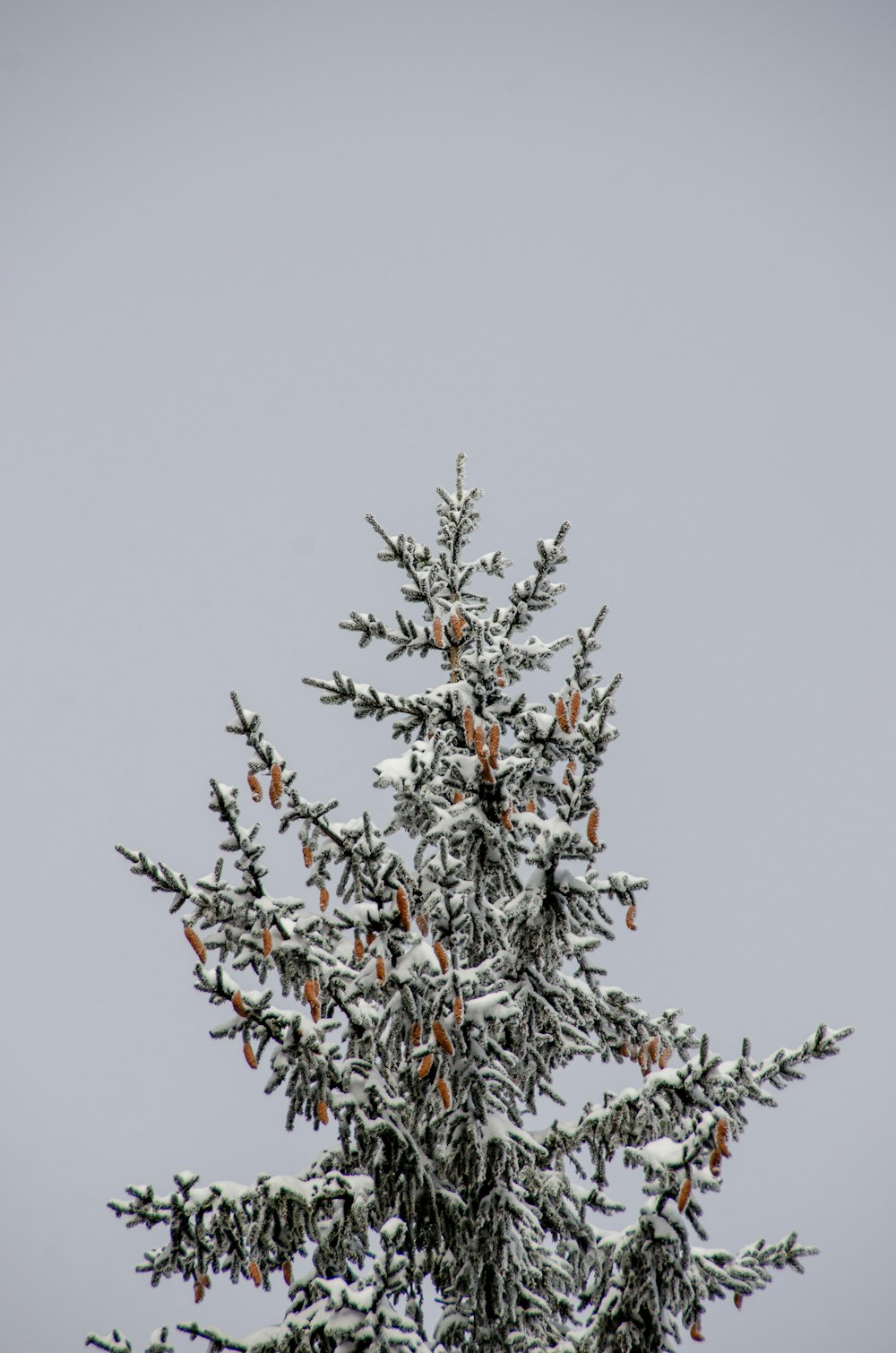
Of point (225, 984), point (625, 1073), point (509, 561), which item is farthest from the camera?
point (509, 561)

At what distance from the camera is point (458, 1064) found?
629 centimetres

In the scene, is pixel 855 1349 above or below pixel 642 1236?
above

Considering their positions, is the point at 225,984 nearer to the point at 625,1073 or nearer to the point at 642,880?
the point at 642,880

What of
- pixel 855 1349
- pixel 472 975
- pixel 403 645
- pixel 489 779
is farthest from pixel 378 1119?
pixel 855 1349

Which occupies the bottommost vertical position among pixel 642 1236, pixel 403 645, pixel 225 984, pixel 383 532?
pixel 642 1236

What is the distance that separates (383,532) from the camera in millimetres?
8734

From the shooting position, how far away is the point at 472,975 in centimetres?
612

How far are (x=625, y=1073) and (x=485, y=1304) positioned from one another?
6.92 ft

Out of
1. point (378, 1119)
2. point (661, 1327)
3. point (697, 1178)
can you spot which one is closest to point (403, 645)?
point (378, 1119)

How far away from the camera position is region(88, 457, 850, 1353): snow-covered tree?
6.09 m

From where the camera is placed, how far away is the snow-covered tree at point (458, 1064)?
6094mm

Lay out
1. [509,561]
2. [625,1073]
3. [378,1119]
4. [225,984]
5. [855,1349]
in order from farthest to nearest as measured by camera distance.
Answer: [855,1349], [509,561], [625,1073], [378,1119], [225,984]

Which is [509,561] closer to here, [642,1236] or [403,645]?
[403,645]

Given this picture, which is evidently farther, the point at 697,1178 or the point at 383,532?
the point at 383,532
